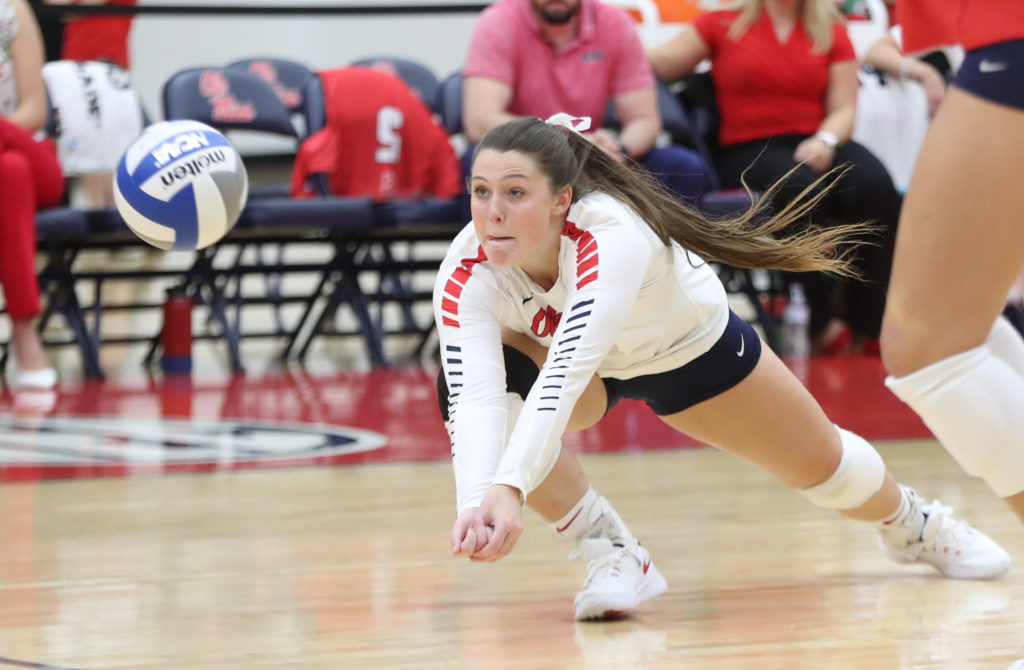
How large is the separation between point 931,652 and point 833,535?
3.00 feet

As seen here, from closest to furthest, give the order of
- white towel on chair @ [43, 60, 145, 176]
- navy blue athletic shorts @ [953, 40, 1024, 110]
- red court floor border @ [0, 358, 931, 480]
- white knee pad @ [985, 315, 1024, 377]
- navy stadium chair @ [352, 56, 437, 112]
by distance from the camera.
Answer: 1. navy blue athletic shorts @ [953, 40, 1024, 110]
2. white knee pad @ [985, 315, 1024, 377]
3. red court floor border @ [0, 358, 931, 480]
4. white towel on chair @ [43, 60, 145, 176]
5. navy stadium chair @ [352, 56, 437, 112]

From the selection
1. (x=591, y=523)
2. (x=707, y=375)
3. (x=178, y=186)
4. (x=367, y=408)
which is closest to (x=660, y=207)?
(x=707, y=375)

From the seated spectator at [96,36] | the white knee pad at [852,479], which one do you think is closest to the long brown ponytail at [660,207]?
the white knee pad at [852,479]

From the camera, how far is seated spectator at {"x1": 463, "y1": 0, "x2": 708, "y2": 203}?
17.3 feet

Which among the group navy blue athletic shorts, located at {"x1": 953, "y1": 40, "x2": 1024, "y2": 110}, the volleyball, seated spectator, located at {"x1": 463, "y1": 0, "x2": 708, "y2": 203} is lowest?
seated spectator, located at {"x1": 463, "y1": 0, "x2": 708, "y2": 203}

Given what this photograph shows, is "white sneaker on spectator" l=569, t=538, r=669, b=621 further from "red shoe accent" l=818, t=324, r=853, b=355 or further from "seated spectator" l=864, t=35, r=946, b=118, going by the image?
"seated spectator" l=864, t=35, r=946, b=118

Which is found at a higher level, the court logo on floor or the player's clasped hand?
Result: the player's clasped hand

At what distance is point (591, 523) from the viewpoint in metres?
2.43

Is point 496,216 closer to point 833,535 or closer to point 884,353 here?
point 884,353

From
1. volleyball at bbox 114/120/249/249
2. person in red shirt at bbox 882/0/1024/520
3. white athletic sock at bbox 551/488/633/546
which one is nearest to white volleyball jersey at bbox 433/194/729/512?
white athletic sock at bbox 551/488/633/546

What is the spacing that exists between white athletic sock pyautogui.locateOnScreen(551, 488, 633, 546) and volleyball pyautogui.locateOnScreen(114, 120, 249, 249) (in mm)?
1256

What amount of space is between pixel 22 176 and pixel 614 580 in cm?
349

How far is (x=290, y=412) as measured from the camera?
4645 millimetres

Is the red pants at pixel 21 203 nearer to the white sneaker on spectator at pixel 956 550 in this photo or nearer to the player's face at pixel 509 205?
the player's face at pixel 509 205
